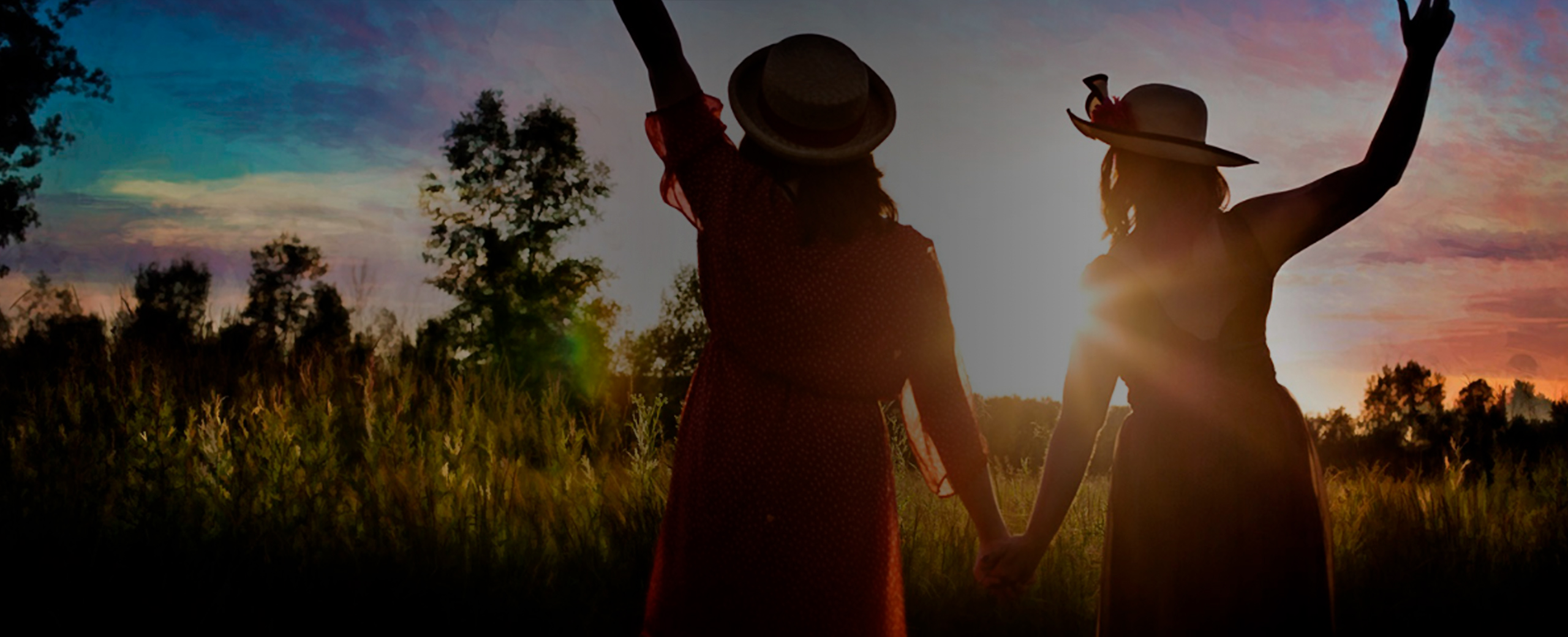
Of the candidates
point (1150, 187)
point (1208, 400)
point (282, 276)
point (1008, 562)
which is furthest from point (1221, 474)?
point (282, 276)

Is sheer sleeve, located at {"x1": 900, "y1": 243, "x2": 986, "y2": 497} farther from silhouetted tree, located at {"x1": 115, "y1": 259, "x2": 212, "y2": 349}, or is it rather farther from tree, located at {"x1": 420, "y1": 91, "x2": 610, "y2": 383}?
tree, located at {"x1": 420, "y1": 91, "x2": 610, "y2": 383}

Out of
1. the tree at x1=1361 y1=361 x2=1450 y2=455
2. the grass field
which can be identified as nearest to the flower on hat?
the grass field

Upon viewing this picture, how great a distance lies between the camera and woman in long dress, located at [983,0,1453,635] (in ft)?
7.82

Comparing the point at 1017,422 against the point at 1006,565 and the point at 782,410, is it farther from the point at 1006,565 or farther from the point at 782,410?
the point at 782,410

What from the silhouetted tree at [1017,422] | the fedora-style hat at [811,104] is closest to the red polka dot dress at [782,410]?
the fedora-style hat at [811,104]

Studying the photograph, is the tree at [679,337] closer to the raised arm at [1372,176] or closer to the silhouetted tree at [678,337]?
the silhouetted tree at [678,337]

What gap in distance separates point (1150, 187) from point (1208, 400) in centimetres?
65

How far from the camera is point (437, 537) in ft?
13.4

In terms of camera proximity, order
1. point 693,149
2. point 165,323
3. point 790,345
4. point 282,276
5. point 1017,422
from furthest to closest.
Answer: point 282,276 → point 1017,422 → point 165,323 → point 693,149 → point 790,345

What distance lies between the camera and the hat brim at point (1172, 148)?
8.04ft

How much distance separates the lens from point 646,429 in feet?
15.8

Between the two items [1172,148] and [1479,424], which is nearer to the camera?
[1172,148]

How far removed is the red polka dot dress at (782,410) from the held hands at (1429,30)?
1.58m

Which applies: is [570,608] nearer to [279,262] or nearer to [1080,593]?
[1080,593]
